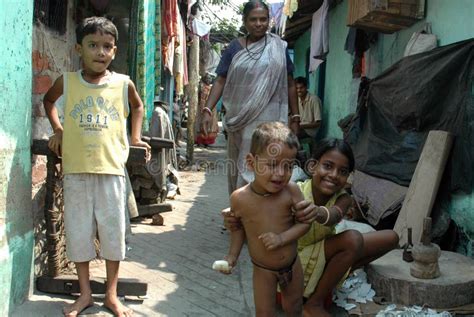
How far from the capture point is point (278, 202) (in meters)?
2.43

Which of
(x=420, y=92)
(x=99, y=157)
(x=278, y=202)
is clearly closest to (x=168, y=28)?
(x=420, y=92)

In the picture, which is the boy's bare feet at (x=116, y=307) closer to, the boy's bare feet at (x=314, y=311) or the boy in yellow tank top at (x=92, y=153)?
the boy in yellow tank top at (x=92, y=153)

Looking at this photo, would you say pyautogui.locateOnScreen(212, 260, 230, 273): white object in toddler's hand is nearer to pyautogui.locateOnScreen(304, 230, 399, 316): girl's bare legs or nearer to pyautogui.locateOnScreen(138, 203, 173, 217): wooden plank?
pyautogui.locateOnScreen(304, 230, 399, 316): girl's bare legs

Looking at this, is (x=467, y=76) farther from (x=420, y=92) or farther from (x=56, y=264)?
(x=56, y=264)

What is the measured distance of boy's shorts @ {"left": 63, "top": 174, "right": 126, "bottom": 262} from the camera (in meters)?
2.80

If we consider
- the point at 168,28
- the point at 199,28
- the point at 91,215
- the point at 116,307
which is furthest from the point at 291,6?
the point at 116,307

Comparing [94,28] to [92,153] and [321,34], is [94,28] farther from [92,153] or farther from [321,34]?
[321,34]

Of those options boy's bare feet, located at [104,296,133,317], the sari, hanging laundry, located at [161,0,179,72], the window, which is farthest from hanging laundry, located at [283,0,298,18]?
boy's bare feet, located at [104,296,133,317]

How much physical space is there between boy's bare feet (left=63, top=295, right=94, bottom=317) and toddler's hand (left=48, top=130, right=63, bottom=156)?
0.84 metres

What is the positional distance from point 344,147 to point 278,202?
65 cm

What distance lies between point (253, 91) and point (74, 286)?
7.29ft

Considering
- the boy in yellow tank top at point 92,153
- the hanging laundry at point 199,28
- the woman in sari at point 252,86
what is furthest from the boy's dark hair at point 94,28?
the hanging laundry at point 199,28

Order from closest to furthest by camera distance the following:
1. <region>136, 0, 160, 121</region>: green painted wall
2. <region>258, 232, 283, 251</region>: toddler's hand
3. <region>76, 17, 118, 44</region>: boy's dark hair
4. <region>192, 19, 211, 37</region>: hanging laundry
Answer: <region>258, 232, 283, 251</region>: toddler's hand, <region>76, 17, 118, 44</region>: boy's dark hair, <region>136, 0, 160, 121</region>: green painted wall, <region>192, 19, 211, 37</region>: hanging laundry

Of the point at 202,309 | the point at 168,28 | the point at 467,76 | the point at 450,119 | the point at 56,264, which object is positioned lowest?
the point at 202,309
